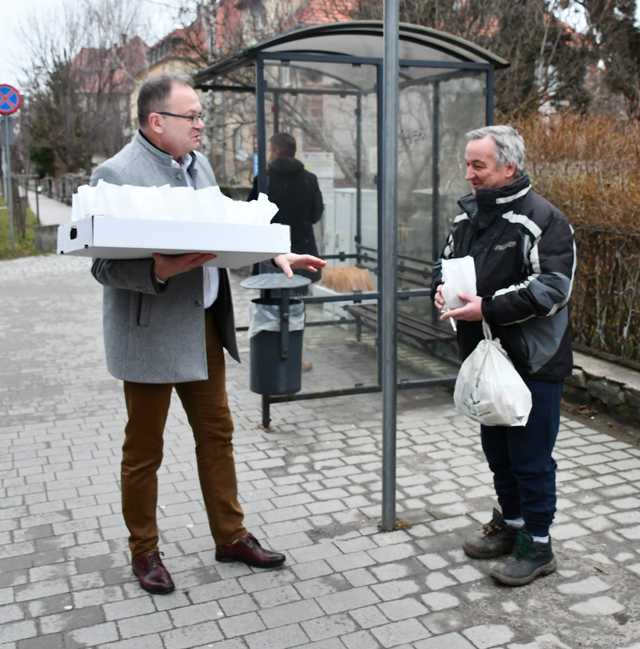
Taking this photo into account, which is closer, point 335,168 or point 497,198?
point 497,198

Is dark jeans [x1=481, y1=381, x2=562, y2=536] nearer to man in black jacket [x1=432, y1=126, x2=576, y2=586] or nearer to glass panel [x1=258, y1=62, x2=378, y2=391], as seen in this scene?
man in black jacket [x1=432, y1=126, x2=576, y2=586]

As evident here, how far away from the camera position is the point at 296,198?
6.99 meters

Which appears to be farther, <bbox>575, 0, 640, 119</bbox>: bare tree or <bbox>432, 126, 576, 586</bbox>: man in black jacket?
<bbox>575, 0, 640, 119</bbox>: bare tree

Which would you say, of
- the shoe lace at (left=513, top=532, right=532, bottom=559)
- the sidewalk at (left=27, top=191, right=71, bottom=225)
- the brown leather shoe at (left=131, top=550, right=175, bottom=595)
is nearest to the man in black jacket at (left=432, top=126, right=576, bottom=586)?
the shoe lace at (left=513, top=532, right=532, bottom=559)

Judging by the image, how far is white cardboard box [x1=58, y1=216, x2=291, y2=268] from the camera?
2871 mm

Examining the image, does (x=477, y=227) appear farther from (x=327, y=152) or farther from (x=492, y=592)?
(x=327, y=152)

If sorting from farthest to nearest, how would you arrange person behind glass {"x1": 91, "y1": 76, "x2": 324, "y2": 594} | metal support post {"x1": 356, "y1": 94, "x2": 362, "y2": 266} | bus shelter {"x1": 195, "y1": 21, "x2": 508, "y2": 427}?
1. metal support post {"x1": 356, "y1": 94, "x2": 362, "y2": 266}
2. bus shelter {"x1": 195, "y1": 21, "x2": 508, "y2": 427}
3. person behind glass {"x1": 91, "y1": 76, "x2": 324, "y2": 594}

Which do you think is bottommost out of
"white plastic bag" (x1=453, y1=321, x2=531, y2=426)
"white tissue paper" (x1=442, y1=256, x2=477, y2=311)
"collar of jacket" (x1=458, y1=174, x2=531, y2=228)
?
"white plastic bag" (x1=453, y1=321, x2=531, y2=426)

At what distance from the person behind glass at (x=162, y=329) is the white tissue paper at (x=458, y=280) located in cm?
54

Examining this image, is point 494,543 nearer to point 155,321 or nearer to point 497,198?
point 497,198

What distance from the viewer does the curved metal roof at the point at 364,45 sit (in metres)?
5.89

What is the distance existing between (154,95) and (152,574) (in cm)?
191

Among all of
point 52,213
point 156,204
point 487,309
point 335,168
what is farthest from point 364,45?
point 52,213

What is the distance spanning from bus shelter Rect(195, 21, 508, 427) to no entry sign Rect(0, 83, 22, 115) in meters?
10.4
